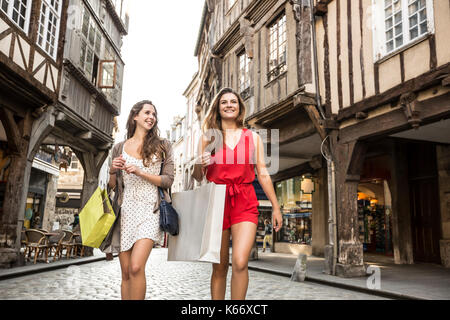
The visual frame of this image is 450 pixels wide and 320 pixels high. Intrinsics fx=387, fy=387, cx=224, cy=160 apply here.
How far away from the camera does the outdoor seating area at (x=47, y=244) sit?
10.1 meters

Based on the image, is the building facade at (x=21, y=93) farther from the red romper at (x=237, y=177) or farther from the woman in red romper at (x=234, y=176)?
the red romper at (x=237, y=177)

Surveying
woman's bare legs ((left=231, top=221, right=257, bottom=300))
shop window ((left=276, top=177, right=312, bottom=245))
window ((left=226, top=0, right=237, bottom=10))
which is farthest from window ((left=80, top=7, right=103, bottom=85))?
woman's bare legs ((left=231, top=221, right=257, bottom=300))

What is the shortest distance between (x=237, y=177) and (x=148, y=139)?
0.75 m

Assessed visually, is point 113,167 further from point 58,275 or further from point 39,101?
point 39,101

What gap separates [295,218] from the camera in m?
16.0

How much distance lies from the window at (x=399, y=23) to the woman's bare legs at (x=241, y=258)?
220 inches

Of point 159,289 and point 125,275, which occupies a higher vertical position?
point 125,275

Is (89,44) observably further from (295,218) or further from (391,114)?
(295,218)

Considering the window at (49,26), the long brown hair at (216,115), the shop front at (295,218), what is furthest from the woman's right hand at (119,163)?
the shop front at (295,218)

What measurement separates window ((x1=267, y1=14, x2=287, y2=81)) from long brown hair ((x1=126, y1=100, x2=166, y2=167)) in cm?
790

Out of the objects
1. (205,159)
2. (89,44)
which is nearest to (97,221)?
(205,159)

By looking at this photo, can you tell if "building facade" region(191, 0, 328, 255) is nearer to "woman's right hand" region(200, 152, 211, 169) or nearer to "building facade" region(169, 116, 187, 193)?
"woman's right hand" region(200, 152, 211, 169)

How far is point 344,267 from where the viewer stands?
25.3ft

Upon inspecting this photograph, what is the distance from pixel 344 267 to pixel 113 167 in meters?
6.25
